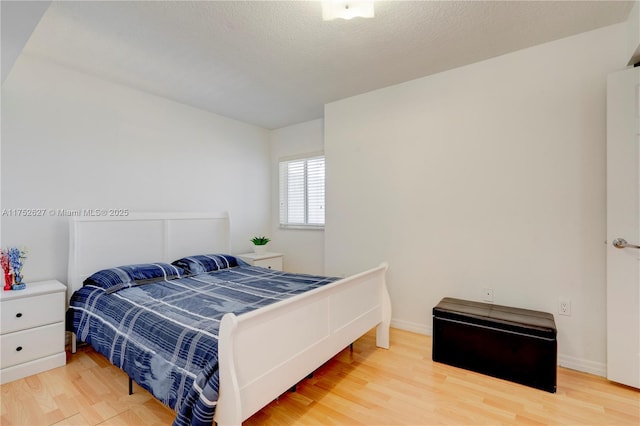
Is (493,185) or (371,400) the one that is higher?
(493,185)

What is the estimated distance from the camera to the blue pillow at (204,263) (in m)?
3.04

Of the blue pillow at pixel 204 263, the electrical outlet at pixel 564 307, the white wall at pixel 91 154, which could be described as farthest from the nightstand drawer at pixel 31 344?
the electrical outlet at pixel 564 307

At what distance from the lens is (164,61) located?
257cm

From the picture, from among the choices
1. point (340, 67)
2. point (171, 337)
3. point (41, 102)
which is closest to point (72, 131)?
point (41, 102)

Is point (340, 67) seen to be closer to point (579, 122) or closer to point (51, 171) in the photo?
point (579, 122)

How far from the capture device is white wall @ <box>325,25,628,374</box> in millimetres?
2242

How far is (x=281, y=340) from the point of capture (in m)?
1.61

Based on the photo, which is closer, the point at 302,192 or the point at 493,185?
the point at 493,185

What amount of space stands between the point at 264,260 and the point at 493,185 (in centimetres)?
267

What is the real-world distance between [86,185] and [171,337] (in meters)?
2.00

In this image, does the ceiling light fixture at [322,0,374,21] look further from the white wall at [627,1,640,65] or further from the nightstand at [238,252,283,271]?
the nightstand at [238,252,283,271]

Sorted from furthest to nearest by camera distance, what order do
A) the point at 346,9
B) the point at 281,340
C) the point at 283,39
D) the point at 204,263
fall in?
the point at 204,263, the point at 283,39, the point at 346,9, the point at 281,340

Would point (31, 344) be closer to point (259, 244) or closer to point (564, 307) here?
point (259, 244)

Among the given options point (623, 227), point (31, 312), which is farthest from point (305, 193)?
point (623, 227)
